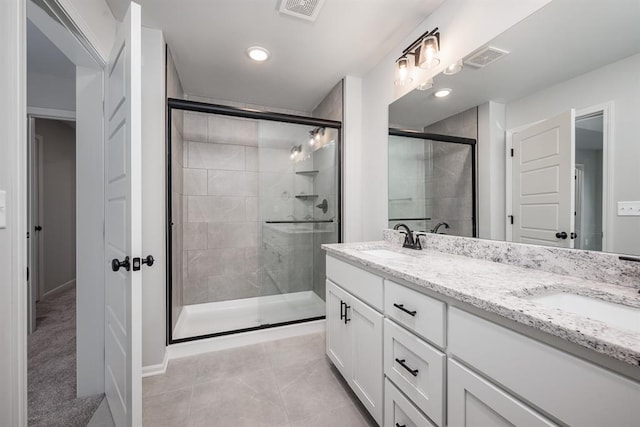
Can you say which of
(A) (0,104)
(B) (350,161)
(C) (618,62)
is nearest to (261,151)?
(B) (350,161)

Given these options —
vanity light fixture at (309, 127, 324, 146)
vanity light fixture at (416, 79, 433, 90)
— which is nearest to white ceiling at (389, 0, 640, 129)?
vanity light fixture at (416, 79, 433, 90)

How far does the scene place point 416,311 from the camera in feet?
3.29

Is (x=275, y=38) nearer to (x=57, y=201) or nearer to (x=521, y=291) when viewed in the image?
(x=521, y=291)

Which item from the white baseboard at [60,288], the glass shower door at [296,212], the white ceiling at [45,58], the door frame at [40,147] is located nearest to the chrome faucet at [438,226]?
the glass shower door at [296,212]

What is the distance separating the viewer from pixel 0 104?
795mm

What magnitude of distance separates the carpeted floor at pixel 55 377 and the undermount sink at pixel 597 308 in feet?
7.54

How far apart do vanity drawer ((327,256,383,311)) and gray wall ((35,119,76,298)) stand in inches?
148

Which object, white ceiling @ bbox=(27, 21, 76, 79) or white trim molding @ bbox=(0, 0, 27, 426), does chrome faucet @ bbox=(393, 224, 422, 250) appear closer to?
white trim molding @ bbox=(0, 0, 27, 426)

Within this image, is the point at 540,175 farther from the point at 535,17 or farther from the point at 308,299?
the point at 308,299

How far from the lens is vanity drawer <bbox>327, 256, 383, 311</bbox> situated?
126 centimetres

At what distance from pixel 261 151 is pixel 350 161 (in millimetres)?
908

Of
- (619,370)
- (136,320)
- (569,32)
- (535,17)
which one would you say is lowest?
(136,320)

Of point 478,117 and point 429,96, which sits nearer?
point 478,117

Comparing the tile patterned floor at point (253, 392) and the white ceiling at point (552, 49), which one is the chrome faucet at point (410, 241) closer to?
the white ceiling at point (552, 49)
